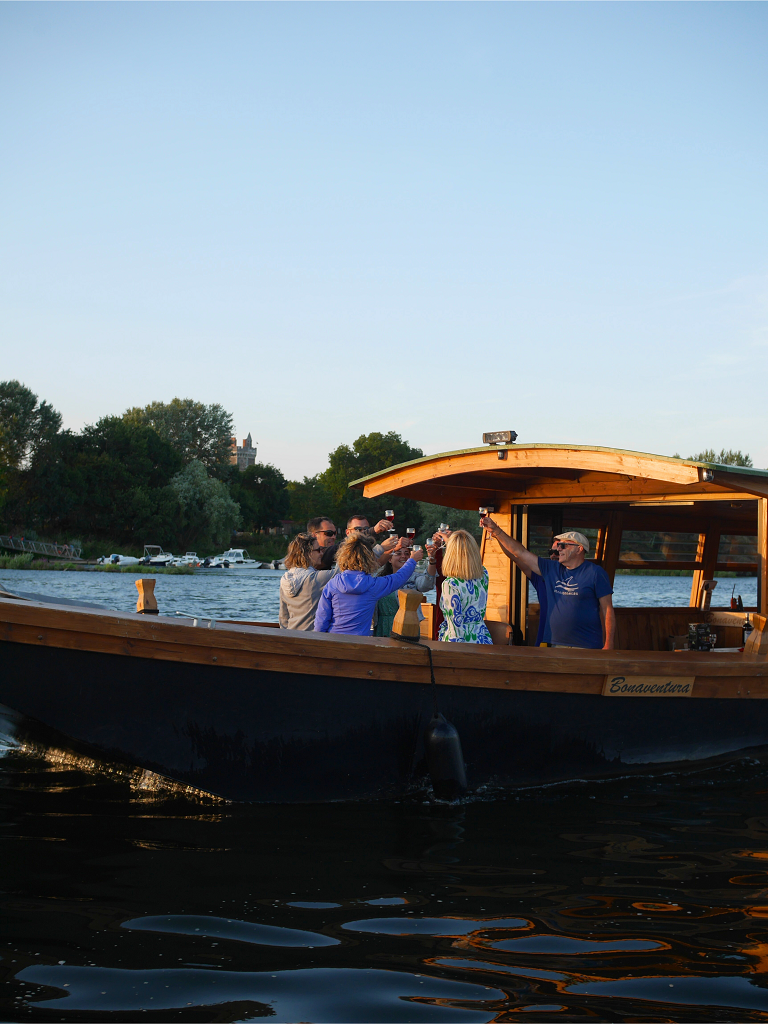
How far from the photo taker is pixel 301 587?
625cm

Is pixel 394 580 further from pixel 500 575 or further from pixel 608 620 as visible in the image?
pixel 500 575

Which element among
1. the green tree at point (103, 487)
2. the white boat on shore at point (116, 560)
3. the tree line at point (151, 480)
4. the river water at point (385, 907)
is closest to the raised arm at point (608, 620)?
the river water at point (385, 907)

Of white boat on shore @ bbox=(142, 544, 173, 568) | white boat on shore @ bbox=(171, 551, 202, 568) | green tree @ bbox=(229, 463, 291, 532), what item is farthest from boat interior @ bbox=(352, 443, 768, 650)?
green tree @ bbox=(229, 463, 291, 532)

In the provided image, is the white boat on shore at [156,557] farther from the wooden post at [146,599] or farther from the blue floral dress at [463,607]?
the wooden post at [146,599]

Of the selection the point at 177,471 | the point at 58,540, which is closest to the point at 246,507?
the point at 177,471

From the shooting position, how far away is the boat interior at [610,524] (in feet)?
23.8

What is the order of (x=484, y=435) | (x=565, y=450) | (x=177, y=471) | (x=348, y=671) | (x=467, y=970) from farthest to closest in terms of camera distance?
(x=177, y=471) → (x=484, y=435) → (x=565, y=450) → (x=348, y=671) → (x=467, y=970)

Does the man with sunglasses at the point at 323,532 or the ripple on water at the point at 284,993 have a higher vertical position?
the man with sunglasses at the point at 323,532

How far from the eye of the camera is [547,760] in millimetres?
5520

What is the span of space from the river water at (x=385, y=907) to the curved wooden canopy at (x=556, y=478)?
2.10m

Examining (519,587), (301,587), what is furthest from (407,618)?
(519,587)

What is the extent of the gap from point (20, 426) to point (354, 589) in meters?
60.1

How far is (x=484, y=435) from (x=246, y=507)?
7693cm

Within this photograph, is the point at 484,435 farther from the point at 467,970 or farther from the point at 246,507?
the point at 246,507
